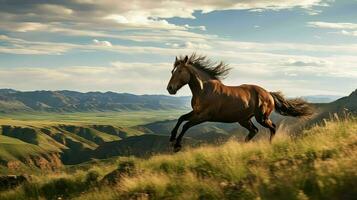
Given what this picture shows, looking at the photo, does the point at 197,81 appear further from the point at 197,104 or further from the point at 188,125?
the point at 188,125

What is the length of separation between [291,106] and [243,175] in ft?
30.6

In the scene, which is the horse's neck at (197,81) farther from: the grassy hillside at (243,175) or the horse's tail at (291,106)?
the horse's tail at (291,106)

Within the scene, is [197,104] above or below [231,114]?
above

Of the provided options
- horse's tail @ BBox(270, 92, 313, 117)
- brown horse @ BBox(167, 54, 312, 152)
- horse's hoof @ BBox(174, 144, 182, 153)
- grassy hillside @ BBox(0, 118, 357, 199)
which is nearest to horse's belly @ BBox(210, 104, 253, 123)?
brown horse @ BBox(167, 54, 312, 152)

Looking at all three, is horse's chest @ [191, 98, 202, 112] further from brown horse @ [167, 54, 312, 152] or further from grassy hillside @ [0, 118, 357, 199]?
grassy hillside @ [0, 118, 357, 199]

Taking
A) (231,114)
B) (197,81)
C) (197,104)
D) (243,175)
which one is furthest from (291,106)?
(243,175)

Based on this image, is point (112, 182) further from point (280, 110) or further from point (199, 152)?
point (280, 110)

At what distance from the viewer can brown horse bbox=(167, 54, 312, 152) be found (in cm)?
1542

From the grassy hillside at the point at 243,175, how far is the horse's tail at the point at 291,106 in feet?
12.5

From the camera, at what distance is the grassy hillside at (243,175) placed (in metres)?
7.55

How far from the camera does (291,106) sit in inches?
738

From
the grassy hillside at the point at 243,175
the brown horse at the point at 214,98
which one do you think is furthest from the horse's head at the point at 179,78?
the grassy hillside at the point at 243,175

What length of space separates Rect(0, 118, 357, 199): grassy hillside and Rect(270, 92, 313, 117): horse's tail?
3.81 metres

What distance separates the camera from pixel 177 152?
50.7 feet
